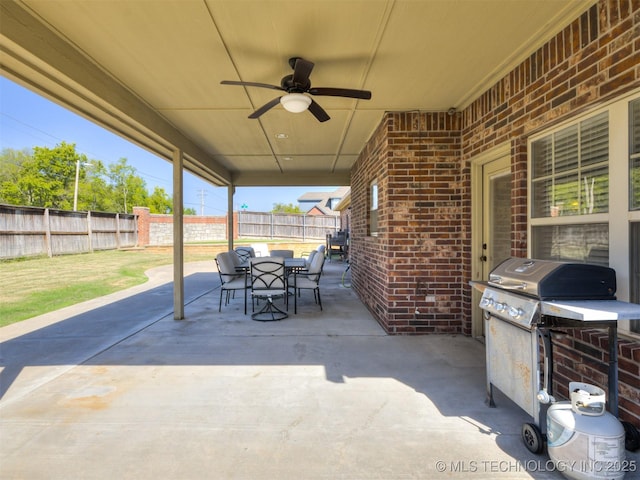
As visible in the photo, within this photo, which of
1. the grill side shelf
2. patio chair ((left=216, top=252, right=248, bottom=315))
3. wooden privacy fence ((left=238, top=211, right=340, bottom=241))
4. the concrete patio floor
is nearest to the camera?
the grill side shelf

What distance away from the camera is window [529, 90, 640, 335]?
1.90 metres

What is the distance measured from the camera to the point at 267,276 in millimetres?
4848

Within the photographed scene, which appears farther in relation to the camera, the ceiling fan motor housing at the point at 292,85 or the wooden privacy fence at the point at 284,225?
the wooden privacy fence at the point at 284,225

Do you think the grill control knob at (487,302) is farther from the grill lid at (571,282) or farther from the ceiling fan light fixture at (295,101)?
the ceiling fan light fixture at (295,101)

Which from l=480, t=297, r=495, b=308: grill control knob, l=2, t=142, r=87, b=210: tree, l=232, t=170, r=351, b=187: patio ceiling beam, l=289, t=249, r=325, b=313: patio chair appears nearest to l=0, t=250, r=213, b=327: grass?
l=232, t=170, r=351, b=187: patio ceiling beam

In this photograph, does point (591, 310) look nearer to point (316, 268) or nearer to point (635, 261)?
point (635, 261)

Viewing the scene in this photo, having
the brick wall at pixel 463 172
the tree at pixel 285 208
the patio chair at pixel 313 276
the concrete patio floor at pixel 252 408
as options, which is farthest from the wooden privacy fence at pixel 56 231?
the tree at pixel 285 208

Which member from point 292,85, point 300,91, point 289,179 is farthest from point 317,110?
point 289,179

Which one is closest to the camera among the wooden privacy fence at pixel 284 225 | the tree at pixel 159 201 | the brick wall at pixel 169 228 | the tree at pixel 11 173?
the tree at pixel 11 173

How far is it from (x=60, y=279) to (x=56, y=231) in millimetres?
4242

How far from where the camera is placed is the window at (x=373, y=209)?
503 cm

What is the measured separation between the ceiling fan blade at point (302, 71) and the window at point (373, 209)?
2.45 meters

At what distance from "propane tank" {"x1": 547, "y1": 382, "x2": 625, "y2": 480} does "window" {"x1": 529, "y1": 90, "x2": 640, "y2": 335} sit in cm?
71

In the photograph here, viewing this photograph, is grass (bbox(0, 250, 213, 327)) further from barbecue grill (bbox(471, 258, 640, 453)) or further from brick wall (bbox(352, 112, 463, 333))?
barbecue grill (bbox(471, 258, 640, 453))
